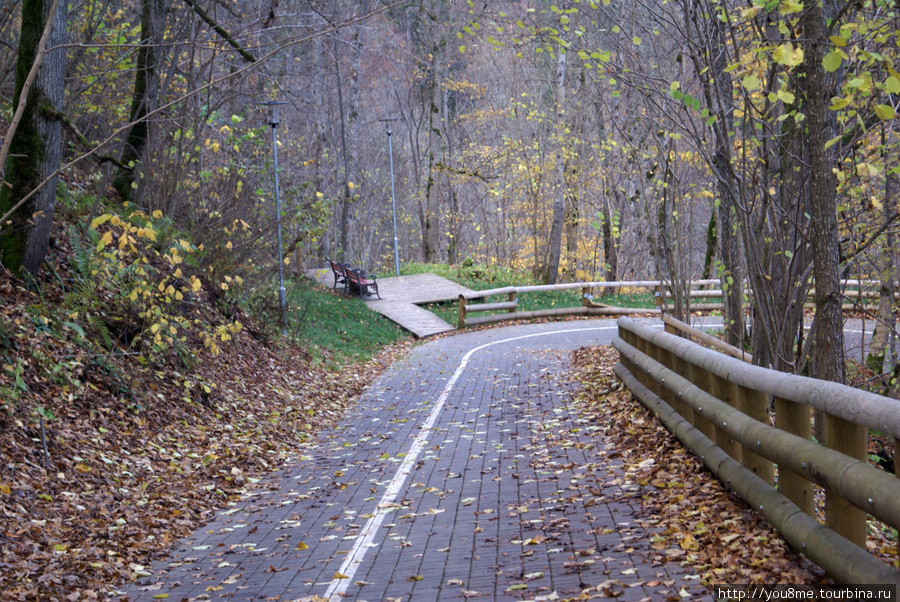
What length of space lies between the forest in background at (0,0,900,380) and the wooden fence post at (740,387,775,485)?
1.10m

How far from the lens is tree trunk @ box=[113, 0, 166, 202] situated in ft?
39.8

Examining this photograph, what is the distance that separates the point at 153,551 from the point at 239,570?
1.01 meters

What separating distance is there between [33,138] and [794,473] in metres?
9.26

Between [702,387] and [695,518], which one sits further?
[702,387]

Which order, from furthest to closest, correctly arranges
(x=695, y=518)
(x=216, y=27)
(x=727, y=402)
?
1. (x=216, y=27)
2. (x=727, y=402)
3. (x=695, y=518)

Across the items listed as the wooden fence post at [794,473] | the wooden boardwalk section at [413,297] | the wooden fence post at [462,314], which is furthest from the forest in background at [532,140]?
the wooden fence post at [462,314]

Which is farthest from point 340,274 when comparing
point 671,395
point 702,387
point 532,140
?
point 702,387

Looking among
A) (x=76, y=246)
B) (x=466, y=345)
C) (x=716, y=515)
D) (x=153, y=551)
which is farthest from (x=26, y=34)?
(x=466, y=345)

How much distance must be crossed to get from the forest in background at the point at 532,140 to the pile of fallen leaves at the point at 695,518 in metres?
1.36

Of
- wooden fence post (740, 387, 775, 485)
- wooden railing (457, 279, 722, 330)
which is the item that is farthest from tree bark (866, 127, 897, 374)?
wooden railing (457, 279, 722, 330)

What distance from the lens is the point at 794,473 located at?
4574mm

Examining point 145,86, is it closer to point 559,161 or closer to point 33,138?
point 33,138

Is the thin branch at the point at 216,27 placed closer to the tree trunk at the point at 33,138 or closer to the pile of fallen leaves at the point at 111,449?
the tree trunk at the point at 33,138

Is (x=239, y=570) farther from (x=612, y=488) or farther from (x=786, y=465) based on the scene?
(x=786, y=465)
